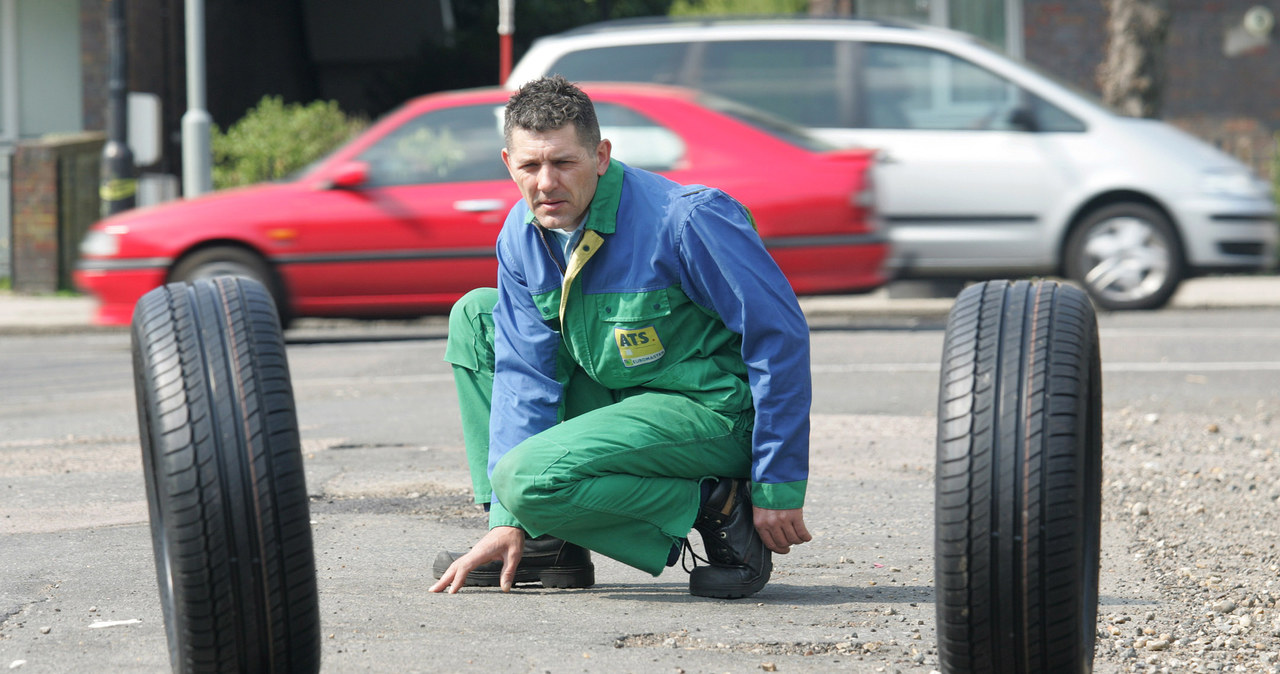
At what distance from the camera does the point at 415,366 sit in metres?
8.83

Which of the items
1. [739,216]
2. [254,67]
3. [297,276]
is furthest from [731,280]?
[254,67]

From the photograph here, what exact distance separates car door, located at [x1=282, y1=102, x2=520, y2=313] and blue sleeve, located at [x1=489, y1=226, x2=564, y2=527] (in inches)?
225

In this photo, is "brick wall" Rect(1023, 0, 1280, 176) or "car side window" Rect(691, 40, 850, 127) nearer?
"car side window" Rect(691, 40, 850, 127)

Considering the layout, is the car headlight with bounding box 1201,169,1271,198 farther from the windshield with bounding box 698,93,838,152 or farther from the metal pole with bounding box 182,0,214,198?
the metal pole with bounding box 182,0,214,198

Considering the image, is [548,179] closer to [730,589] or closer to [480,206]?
[730,589]

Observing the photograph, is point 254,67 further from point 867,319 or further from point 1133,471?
point 1133,471

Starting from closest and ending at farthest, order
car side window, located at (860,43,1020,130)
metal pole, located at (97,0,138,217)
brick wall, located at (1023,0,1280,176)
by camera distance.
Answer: car side window, located at (860,43,1020,130) → metal pole, located at (97,0,138,217) → brick wall, located at (1023,0,1280,176)

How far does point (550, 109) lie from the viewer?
3.44 m

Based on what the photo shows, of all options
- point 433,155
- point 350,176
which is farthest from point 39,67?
point 433,155

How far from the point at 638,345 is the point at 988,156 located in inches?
286

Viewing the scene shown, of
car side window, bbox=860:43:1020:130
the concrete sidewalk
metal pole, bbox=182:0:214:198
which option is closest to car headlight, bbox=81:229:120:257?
the concrete sidewalk

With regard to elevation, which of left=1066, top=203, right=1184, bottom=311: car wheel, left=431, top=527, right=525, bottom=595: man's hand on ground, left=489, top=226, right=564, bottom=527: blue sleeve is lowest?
left=1066, top=203, right=1184, bottom=311: car wheel

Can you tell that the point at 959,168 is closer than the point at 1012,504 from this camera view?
No

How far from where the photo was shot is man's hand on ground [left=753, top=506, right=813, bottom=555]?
350 centimetres
